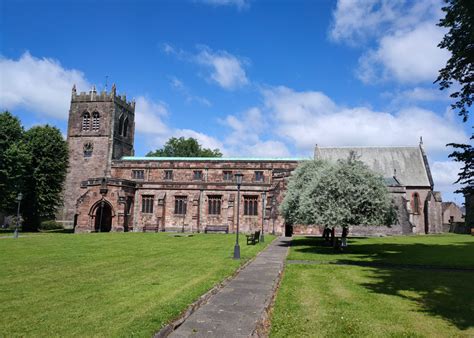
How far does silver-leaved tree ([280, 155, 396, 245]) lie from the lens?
21.5 metres

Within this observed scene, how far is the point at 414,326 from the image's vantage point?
7.93 m

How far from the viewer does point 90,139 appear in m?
51.6

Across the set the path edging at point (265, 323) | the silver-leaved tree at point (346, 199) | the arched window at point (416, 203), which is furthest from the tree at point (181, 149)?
the path edging at point (265, 323)

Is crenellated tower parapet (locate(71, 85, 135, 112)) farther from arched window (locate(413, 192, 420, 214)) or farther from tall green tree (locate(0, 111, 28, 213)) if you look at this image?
arched window (locate(413, 192, 420, 214))

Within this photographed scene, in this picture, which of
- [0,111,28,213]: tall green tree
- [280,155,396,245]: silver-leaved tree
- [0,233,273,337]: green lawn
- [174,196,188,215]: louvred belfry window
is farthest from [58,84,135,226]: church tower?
[280,155,396,245]: silver-leaved tree

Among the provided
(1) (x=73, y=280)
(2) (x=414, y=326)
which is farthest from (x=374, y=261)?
(1) (x=73, y=280)

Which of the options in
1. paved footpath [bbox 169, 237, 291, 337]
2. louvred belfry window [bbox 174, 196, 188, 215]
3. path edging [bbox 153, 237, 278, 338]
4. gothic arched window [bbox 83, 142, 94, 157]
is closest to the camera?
path edging [bbox 153, 237, 278, 338]

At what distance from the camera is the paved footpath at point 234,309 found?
701 cm

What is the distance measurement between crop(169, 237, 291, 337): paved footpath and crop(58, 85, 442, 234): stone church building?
84.0 feet

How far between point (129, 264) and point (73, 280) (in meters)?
4.01

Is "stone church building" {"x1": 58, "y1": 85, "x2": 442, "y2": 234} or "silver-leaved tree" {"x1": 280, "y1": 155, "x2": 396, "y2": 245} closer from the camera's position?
"silver-leaved tree" {"x1": 280, "y1": 155, "x2": 396, "y2": 245}

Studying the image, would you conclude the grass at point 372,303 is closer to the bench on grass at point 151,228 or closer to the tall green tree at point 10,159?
the bench on grass at point 151,228

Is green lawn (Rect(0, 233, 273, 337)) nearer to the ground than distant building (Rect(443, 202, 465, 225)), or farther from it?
nearer to the ground

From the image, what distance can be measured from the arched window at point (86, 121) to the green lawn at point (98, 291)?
37400mm
